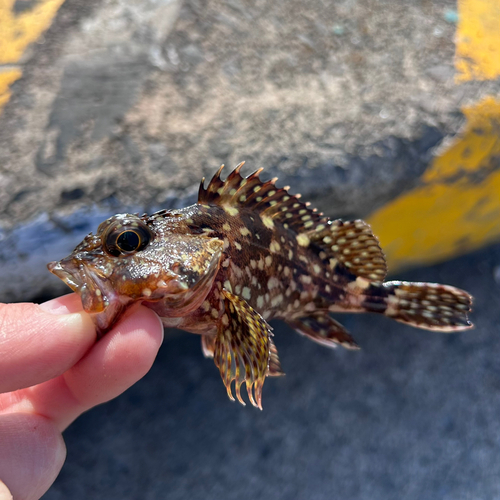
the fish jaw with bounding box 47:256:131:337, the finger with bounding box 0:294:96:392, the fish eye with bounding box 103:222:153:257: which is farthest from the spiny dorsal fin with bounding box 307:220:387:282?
the finger with bounding box 0:294:96:392

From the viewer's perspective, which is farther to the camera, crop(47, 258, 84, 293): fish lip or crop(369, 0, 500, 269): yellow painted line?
crop(369, 0, 500, 269): yellow painted line

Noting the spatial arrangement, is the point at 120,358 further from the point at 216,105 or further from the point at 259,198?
the point at 216,105

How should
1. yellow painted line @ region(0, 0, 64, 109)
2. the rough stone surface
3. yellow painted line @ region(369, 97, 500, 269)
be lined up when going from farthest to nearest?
yellow painted line @ region(369, 97, 500, 269) → yellow painted line @ region(0, 0, 64, 109) → the rough stone surface

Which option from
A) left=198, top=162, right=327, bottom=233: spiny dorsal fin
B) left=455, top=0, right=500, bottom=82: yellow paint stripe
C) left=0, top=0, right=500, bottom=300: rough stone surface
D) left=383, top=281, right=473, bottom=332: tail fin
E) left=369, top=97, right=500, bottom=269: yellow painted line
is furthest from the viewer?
left=455, top=0, right=500, bottom=82: yellow paint stripe

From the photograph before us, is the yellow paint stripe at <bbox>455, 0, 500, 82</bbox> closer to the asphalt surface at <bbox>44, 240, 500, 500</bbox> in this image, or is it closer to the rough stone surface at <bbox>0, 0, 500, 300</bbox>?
the rough stone surface at <bbox>0, 0, 500, 300</bbox>

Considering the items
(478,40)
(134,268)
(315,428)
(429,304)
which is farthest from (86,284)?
(478,40)

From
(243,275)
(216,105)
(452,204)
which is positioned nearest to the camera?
(243,275)
